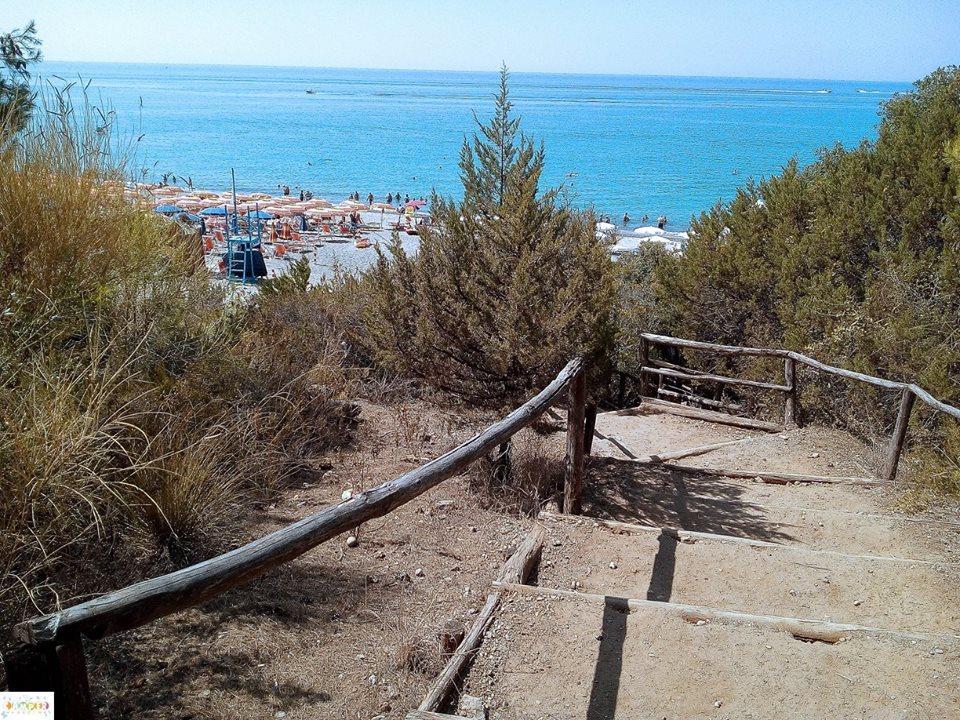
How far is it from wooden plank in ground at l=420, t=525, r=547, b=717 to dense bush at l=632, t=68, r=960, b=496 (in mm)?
4506

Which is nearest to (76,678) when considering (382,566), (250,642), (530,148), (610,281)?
(250,642)

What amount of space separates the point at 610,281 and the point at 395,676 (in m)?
4.66

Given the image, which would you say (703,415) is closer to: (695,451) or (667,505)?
(695,451)

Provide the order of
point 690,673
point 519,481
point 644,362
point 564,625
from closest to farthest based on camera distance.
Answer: point 690,673, point 564,625, point 519,481, point 644,362

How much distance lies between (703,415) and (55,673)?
9.78 meters

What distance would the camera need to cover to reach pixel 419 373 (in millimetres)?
6520

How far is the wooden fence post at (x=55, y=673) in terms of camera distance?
1818 millimetres

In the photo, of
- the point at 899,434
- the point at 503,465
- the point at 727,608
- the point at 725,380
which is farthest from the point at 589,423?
the point at 725,380

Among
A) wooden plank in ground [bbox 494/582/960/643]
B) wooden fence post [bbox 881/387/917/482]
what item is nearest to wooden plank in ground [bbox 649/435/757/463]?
wooden fence post [bbox 881/387/917/482]

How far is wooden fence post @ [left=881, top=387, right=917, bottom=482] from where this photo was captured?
689 cm

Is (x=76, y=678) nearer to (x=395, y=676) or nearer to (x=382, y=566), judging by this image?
(x=395, y=676)

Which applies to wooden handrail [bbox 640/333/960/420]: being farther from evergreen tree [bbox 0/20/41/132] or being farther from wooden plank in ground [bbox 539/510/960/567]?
evergreen tree [bbox 0/20/41/132]

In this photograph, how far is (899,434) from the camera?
6918 mm

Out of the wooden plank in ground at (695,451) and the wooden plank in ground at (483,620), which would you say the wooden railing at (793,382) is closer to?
the wooden plank in ground at (695,451)
